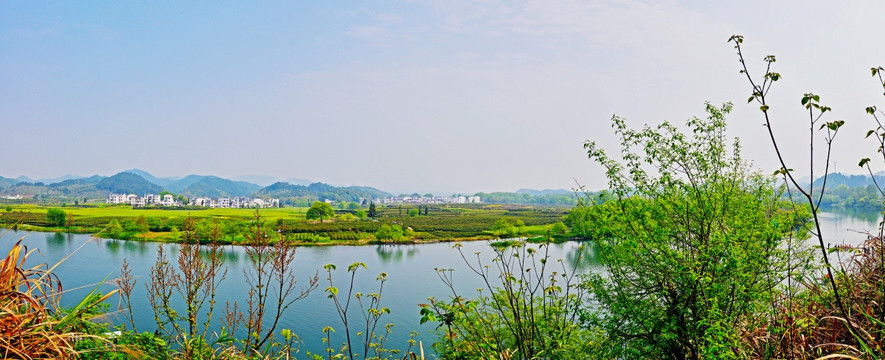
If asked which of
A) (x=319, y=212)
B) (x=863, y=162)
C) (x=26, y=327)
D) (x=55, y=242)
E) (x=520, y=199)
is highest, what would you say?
(x=863, y=162)

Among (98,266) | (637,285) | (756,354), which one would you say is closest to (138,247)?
(98,266)

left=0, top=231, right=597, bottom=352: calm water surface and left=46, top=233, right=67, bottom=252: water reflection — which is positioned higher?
left=46, top=233, right=67, bottom=252: water reflection

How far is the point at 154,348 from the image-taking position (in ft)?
6.47

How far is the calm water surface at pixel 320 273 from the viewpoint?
1477 cm

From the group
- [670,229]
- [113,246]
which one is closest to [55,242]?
[113,246]

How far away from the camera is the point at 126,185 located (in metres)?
170

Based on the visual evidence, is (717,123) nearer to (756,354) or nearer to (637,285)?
(637,285)

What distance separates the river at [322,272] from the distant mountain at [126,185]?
479 ft

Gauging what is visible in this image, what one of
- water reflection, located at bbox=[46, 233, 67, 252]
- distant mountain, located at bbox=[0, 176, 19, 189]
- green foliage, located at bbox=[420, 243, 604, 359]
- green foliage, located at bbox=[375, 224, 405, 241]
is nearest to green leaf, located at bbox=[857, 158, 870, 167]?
green foliage, located at bbox=[420, 243, 604, 359]

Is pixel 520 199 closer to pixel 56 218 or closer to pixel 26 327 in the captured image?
pixel 56 218

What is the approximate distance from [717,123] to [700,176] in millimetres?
624

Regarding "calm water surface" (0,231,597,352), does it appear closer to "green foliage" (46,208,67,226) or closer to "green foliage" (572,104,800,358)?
"green foliage" (46,208,67,226)

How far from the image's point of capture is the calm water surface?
1477 centimetres

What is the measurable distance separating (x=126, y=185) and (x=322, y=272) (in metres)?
183
